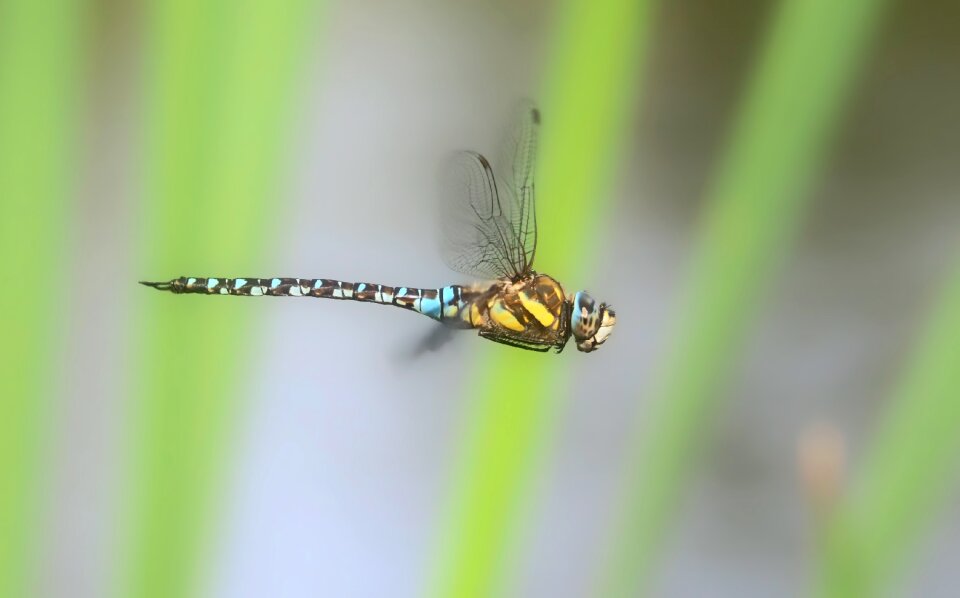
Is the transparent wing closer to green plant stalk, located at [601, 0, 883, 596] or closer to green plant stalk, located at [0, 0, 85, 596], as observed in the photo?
green plant stalk, located at [601, 0, 883, 596]

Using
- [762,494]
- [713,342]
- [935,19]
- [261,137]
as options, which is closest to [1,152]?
[261,137]

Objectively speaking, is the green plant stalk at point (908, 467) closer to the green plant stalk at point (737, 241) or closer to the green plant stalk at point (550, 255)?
the green plant stalk at point (737, 241)

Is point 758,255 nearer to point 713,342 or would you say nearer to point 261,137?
point 713,342

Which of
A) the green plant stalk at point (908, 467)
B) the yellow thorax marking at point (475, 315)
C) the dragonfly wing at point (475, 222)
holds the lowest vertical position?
the green plant stalk at point (908, 467)

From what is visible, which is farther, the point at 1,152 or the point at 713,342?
the point at 713,342

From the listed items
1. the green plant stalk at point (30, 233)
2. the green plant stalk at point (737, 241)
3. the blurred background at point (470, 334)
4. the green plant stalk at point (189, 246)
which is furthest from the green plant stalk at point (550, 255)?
the green plant stalk at point (30, 233)

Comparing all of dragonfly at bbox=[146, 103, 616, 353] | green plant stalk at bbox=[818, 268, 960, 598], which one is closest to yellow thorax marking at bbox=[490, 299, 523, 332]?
dragonfly at bbox=[146, 103, 616, 353]
